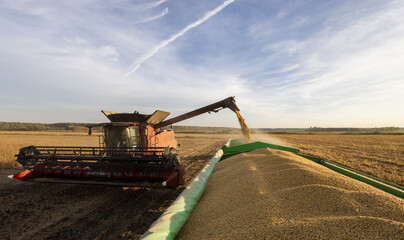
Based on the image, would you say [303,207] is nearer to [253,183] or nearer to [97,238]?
[253,183]

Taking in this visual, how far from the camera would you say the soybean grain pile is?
2002 mm

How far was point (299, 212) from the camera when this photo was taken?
2.51m

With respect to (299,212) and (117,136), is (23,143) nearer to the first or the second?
A: (117,136)

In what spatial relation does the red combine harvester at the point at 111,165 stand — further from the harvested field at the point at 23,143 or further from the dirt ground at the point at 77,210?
the harvested field at the point at 23,143

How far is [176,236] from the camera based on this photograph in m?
2.60

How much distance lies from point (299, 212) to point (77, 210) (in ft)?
14.3

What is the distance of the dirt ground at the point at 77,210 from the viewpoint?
3.36m

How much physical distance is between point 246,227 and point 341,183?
1.97 metres

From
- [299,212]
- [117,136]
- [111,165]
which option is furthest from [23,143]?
[299,212]

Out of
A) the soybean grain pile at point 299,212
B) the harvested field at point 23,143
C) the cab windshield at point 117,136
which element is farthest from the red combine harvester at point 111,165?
the harvested field at point 23,143

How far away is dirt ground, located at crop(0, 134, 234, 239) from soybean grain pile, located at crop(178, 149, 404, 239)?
1.45m

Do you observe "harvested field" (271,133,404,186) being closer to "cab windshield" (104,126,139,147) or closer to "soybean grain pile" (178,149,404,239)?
Answer: "soybean grain pile" (178,149,404,239)

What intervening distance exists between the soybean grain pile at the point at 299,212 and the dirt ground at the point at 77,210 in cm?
145

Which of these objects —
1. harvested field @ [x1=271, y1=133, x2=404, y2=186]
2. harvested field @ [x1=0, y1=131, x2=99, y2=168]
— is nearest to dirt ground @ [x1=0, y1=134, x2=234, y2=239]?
harvested field @ [x1=0, y1=131, x2=99, y2=168]
